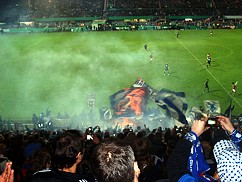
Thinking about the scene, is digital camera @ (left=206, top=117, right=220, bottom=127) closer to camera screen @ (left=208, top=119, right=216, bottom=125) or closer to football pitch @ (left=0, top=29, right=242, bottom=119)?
camera screen @ (left=208, top=119, right=216, bottom=125)

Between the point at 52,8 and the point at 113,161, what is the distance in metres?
81.9

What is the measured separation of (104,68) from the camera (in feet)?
115

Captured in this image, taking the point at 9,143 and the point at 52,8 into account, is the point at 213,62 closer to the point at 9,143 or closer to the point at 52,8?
the point at 9,143

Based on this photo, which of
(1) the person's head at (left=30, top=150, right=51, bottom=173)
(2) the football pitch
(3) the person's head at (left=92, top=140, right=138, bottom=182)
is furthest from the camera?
(2) the football pitch

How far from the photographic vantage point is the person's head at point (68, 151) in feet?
14.8

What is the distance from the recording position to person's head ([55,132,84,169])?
14.8 ft

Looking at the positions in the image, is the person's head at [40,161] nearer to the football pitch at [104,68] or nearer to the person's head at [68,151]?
the person's head at [68,151]

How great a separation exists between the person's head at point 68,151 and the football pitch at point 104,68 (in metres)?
18.7

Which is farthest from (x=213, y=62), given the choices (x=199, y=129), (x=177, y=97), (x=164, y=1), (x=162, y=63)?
(x=164, y=1)

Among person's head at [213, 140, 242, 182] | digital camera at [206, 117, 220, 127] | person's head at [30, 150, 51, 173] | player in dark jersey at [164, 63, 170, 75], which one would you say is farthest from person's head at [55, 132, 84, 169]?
player in dark jersey at [164, 63, 170, 75]

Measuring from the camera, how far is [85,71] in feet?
112

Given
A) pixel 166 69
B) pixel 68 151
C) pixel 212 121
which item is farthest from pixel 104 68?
pixel 212 121

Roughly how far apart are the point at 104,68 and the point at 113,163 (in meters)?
32.3

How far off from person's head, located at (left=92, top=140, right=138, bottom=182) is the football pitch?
20250 millimetres
